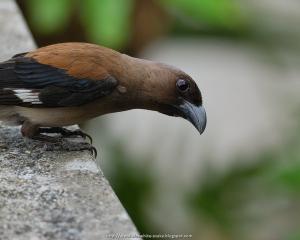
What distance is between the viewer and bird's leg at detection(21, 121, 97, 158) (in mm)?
3656

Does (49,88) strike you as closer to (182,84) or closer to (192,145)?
(182,84)

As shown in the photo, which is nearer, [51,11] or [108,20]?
[108,20]

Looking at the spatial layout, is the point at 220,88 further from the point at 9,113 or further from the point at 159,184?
the point at 9,113

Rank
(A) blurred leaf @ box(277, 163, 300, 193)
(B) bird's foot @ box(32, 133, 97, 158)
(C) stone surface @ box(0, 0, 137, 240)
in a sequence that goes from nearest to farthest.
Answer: (C) stone surface @ box(0, 0, 137, 240) → (B) bird's foot @ box(32, 133, 97, 158) → (A) blurred leaf @ box(277, 163, 300, 193)

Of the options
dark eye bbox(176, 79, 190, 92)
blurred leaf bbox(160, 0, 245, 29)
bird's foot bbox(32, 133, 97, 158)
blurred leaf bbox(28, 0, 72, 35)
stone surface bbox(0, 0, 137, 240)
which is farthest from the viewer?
blurred leaf bbox(160, 0, 245, 29)

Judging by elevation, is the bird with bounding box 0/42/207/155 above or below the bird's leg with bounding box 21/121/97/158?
above

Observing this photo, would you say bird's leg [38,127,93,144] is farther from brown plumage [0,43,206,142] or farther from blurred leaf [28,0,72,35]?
blurred leaf [28,0,72,35]

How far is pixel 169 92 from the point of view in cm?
398

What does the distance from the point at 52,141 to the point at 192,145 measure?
2401 millimetres

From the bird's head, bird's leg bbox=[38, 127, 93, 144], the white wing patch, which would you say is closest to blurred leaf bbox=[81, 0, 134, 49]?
the bird's head

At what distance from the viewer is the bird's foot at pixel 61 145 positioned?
364 centimetres

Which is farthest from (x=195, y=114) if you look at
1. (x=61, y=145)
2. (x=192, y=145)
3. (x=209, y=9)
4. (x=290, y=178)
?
(x=192, y=145)

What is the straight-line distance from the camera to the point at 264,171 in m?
5.50

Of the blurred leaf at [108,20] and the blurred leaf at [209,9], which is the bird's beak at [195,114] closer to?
the blurred leaf at [108,20]
